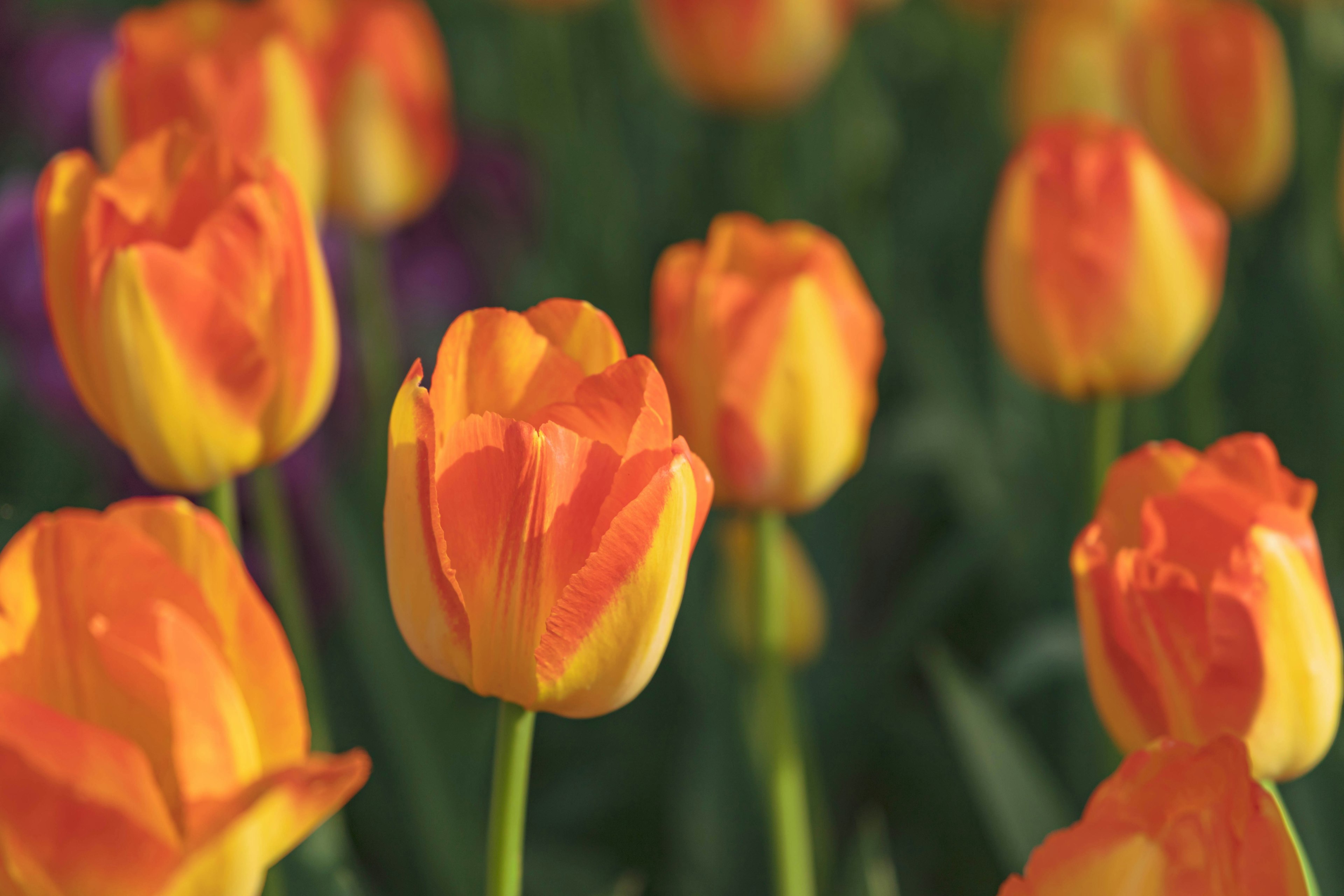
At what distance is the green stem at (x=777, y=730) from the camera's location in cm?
64

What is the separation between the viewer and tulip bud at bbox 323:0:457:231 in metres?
0.94

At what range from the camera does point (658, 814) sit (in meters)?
1.05

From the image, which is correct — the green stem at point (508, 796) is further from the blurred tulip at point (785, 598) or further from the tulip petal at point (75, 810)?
the blurred tulip at point (785, 598)

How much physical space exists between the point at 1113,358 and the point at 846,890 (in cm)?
36

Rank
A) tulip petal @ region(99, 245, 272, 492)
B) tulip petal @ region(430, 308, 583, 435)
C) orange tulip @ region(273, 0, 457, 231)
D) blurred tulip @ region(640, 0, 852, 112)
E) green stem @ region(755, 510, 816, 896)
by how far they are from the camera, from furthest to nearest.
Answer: blurred tulip @ region(640, 0, 852, 112)
orange tulip @ region(273, 0, 457, 231)
green stem @ region(755, 510, 816, 896)
tulip petal @ region(99, 245, 272, 492)
tulip petal @ region(430, 308, 583, 435)

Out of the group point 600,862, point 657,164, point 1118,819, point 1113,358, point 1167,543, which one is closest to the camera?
point 1118,819

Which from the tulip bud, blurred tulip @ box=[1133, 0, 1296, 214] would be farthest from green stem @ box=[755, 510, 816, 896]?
blurred tulip @ box=[1133, 0, 1296, 214]

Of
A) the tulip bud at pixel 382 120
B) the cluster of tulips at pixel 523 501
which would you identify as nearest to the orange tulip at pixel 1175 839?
the cluster of tulips at pixel 523 501

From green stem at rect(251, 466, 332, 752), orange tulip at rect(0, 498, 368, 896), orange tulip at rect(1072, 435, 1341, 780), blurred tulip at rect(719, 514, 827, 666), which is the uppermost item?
orange tulip at rect(0, 498, 368, 896)

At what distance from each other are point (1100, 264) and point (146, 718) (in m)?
0.53

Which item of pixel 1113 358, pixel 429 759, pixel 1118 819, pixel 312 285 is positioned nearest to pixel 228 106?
pixel 312 285

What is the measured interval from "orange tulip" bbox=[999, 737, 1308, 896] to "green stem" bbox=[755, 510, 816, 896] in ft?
0.97

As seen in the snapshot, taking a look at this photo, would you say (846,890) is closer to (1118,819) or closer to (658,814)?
(658,814)

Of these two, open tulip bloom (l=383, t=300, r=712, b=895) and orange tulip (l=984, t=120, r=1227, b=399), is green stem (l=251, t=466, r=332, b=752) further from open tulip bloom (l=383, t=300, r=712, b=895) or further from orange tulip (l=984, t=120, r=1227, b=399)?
orange tulip (l=984, t=120, r=1227, b=399)
